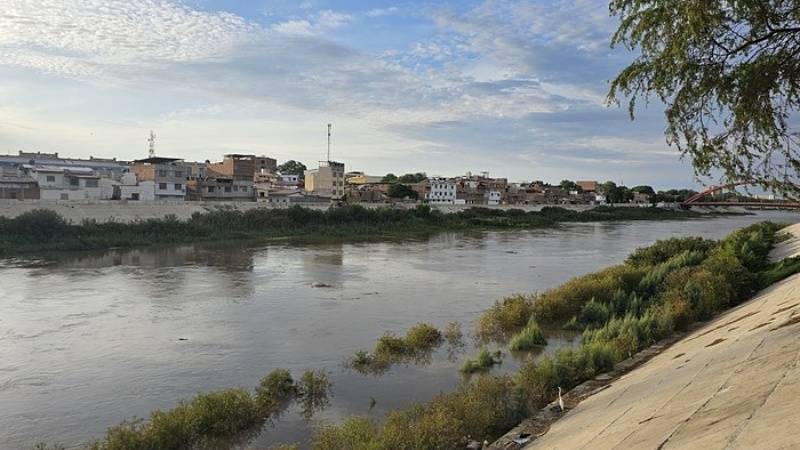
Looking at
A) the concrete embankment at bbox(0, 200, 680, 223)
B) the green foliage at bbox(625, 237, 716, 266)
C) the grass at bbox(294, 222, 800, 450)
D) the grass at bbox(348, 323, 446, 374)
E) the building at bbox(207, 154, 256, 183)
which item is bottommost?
the grass at bbox(348, 323, 446, 374)

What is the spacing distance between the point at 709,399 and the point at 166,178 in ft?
188

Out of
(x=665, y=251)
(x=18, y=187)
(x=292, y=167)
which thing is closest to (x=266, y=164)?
(x=292, y=167)

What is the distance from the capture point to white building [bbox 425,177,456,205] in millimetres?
86438

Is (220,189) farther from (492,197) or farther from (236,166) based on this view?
(492,197)

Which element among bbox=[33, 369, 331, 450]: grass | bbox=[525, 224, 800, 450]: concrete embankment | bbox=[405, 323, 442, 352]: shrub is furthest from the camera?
bbox=[405, 323, 442, 352]: shrub

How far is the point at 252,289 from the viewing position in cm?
2073

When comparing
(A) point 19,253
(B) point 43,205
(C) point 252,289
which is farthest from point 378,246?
(B) point 43,205

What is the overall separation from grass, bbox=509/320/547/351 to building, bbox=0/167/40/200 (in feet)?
158

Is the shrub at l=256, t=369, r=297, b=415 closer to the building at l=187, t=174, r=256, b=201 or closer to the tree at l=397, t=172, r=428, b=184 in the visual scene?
the building at l=187, t=174, r=256, b=201

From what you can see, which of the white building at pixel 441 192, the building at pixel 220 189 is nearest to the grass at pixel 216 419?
the building at pixel 220 189

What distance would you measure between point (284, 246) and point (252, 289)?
16.5 metres

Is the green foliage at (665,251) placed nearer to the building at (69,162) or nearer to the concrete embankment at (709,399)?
the concrete embankment at (709,399)

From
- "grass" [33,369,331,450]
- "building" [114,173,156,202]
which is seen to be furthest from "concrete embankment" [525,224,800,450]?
"building" [114,173,156,202]

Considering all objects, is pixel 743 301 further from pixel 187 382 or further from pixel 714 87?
pixel 187 382
